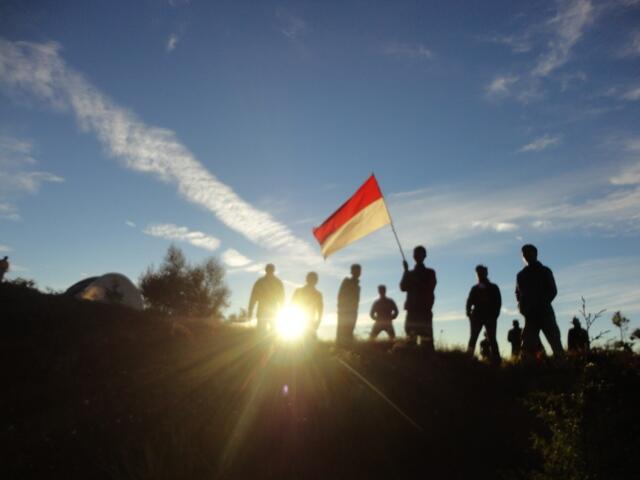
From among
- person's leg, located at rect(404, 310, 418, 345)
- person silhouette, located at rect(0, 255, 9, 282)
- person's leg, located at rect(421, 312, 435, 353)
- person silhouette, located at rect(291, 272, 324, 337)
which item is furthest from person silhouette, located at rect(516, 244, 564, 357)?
person silhouette, located at rect(0, 255, 9, 282)

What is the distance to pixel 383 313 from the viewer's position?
11609mm

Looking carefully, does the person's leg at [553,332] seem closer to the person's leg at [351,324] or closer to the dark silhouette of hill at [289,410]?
the dark silhouette of hill at [289,410]

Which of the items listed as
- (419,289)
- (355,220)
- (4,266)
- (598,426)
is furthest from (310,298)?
(4,266)

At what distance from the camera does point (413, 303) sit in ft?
32.2

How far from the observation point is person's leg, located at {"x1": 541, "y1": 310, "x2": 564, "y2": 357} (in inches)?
344

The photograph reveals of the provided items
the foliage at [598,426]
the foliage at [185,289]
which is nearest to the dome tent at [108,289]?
the foliage at [185,289]

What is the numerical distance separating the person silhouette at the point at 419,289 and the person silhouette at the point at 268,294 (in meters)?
3.27

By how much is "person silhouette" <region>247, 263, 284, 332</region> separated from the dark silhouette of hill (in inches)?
42.2

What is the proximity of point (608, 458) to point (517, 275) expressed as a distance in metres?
5.70

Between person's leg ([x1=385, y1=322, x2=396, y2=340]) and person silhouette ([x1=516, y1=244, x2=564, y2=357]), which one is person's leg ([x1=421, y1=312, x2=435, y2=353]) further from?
person silhouette ([x1=516, y1=244, x2=564, y2=357])

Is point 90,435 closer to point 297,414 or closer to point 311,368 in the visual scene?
point 297,414

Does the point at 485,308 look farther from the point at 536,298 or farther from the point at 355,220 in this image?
the point at 355,220

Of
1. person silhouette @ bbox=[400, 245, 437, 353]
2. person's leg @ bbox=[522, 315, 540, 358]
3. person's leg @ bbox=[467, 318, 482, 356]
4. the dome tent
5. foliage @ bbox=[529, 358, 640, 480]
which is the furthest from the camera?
the dome tent

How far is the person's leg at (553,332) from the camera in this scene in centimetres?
873
